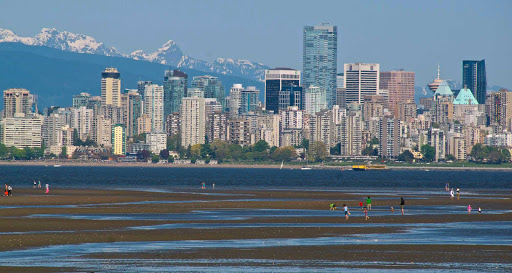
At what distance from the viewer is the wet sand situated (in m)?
54.8

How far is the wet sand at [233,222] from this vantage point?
5475 centimetres

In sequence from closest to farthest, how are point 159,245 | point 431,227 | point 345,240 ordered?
1. point 159,245
2. point 345,240
3. point 431,227


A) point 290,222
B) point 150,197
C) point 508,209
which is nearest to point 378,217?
point 290,222

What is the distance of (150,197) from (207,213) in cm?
2694

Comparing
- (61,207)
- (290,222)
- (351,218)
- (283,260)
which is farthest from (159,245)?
(61,207)

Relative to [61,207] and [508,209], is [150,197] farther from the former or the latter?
[508,209]

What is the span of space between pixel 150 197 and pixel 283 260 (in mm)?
59360

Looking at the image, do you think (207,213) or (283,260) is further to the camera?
(207,213)

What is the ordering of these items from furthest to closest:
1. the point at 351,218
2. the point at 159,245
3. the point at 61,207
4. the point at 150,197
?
1. the point at 150,197
2. the point at 61,207
3. the point at 351,218
4. the point at 159,245

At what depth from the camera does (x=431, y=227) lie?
7238 centimetres

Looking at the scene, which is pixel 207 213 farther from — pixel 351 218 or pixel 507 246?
pixel 507 246

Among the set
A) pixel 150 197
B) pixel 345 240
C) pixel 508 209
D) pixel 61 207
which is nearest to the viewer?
pixel 345 240

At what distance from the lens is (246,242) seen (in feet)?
200

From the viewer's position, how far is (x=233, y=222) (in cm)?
7469
